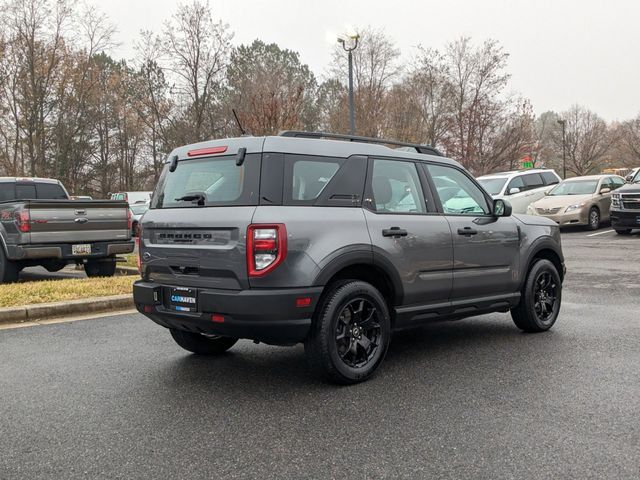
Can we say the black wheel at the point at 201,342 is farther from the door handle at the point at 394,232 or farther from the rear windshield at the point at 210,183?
the door handle at the point at 394,232

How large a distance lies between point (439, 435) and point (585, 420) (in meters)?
0.96

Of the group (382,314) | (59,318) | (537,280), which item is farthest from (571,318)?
(59,318)

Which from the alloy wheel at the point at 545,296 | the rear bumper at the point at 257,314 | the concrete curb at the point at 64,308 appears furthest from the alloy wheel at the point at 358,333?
the concrete curb at the point at 64,308

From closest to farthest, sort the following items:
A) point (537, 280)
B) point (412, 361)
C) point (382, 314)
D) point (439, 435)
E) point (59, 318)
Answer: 1. point (439, 435)
2. point (382, 314)
3. point (412, 361)
4. point (537, 280)
5. point (59, 318)

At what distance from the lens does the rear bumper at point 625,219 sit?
52.0 feet

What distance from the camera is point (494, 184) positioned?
19.9m

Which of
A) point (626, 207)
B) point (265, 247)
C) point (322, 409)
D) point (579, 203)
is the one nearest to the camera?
point (322, 409)

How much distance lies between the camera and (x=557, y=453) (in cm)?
325

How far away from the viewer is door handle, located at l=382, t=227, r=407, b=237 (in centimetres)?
478

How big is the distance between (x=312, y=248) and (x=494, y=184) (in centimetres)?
1678

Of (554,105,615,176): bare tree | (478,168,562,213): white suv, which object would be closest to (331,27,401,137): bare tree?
(478,168,562,213): white suv

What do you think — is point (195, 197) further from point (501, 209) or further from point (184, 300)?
point (501, 209)

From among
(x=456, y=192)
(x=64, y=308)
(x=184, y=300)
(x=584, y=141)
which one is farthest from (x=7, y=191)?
(x=584, y=141)

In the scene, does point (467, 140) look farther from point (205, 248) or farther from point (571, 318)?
point (205, 248)
